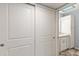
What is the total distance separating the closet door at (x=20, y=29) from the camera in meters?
1.08

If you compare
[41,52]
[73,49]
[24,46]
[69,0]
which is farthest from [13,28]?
[73,49]

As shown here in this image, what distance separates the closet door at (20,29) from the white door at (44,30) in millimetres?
88

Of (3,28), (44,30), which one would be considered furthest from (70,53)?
(3,28)

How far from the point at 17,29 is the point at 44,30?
40cm

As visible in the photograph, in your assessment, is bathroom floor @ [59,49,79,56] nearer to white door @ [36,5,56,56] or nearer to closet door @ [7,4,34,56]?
white door @ [36,5,56,56]

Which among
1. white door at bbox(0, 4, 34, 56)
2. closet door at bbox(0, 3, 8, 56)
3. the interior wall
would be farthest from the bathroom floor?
closet door at bbox(0, 3, 8, 56)

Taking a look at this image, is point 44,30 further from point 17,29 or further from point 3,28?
point 3,28

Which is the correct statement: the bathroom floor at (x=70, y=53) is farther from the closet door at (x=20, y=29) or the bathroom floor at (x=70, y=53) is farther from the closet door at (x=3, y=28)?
the closet door at (x=3, y=28)

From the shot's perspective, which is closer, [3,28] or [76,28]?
[3,28]

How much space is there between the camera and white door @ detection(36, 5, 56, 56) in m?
1.27

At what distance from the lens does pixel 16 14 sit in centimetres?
114

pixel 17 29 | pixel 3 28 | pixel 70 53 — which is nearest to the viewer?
pixel 3 28

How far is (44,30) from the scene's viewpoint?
132 cm

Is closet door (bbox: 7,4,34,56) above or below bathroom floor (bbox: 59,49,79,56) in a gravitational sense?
above
